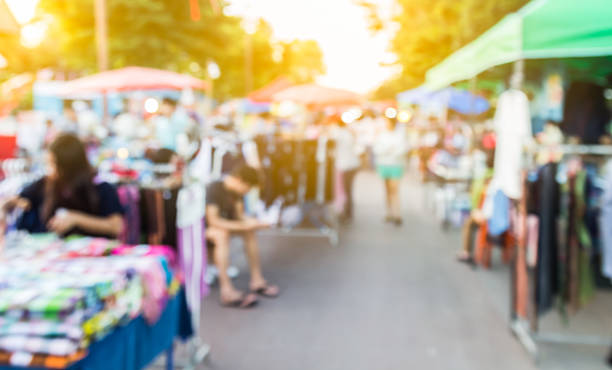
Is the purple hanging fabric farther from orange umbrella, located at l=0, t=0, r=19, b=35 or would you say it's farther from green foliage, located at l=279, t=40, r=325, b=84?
green foliage, located at l=279, t=40, r=325, b=84

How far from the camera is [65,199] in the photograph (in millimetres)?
3773

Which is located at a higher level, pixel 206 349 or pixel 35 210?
pixel 35 210

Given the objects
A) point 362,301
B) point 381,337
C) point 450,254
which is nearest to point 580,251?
point 381,337

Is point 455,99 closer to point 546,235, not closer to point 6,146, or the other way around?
point 546,235

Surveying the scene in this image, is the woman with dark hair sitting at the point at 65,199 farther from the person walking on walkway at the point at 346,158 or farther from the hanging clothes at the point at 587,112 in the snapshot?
the person walking on walkway at the point at 346,158

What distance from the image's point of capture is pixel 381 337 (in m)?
4.89

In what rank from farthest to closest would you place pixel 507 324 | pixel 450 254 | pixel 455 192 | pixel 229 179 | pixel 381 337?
pixel 455 192
pixel 450 254
pixel 229 179
pixel 507 324
pixel 381 337

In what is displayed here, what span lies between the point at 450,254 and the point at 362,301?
2821mm

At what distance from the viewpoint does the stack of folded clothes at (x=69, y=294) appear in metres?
2.30

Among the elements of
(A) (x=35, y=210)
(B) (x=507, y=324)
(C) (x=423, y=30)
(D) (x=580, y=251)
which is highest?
(C) (x=423, y=30)

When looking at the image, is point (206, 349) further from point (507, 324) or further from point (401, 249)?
point (401, 249)

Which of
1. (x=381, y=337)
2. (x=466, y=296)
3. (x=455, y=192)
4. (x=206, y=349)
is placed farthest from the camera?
(x=455, y=192)

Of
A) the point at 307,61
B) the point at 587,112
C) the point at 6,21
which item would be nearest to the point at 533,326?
the point at 587,112

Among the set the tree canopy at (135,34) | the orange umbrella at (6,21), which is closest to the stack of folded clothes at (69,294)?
the orange umbrella at (6,21)
